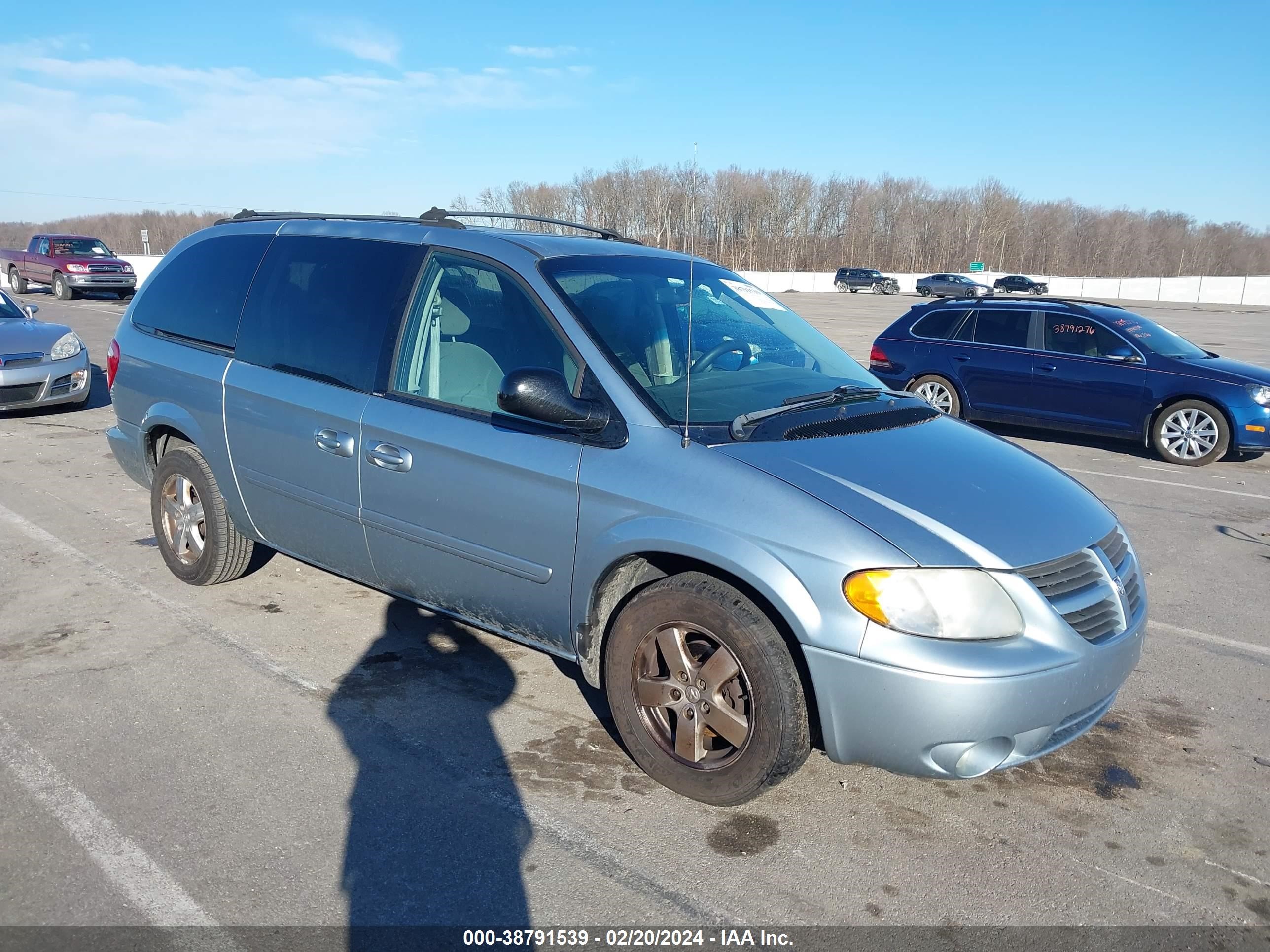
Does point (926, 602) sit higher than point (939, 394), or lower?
higher

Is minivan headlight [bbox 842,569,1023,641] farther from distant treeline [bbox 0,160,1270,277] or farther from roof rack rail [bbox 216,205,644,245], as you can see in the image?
distant treeline [bbox 0,160,1270,277]

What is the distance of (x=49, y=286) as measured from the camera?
30.4 meters

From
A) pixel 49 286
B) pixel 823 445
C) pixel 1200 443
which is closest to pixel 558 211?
pixel 1200 443

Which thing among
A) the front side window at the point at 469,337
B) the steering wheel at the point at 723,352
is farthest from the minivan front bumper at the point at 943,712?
the front side window at the point at 469,337

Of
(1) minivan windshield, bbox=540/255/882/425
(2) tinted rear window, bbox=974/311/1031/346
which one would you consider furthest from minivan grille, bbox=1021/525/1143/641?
(2) tinted rear window, bbox=974/311/1031/346

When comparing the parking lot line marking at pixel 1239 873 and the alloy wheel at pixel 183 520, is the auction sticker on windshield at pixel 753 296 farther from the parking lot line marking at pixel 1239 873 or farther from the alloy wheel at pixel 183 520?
the alloy wheel at pixel 183 520

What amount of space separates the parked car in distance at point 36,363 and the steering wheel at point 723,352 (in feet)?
30.8

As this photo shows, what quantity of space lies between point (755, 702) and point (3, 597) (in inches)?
169

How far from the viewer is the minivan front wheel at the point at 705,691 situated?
3121 mm

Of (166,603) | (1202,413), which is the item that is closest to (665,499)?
(166,603)

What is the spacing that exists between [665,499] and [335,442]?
5.66ft

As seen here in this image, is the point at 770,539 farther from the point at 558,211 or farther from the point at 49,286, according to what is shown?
the point at 49,286

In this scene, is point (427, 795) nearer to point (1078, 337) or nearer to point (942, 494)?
point (942, 494)

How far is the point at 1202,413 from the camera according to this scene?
33.6ft
